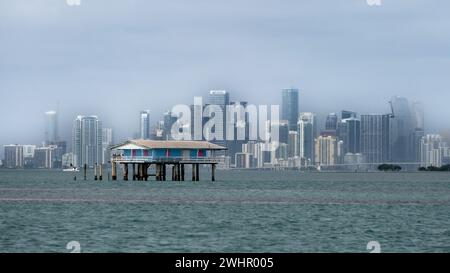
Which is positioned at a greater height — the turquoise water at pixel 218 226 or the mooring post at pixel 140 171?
the turquoise water at pixel 218 226

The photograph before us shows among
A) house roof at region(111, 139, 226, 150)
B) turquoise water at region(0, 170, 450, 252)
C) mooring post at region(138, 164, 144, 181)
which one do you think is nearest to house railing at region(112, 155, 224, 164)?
house roof at region(111, 139, 226, 150)

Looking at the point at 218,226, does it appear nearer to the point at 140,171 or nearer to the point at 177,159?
the point at 177,159

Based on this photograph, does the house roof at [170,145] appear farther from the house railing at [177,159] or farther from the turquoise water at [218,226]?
the turquoise water at [218,226]

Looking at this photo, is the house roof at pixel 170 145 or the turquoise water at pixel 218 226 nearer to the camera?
the turquoise water at pixel 218 226

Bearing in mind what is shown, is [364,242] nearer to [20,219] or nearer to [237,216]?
[237,216]

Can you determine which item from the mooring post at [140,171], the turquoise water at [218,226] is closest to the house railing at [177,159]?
the mooring post at [140,171]

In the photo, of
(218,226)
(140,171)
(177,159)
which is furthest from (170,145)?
(218,226)

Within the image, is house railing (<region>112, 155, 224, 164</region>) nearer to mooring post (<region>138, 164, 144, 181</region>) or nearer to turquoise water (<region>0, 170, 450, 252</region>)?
mooring post (<region>138, 164, 144, 181</region>)

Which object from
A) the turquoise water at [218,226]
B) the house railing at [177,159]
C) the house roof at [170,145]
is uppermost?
the house roof at [170,145]
